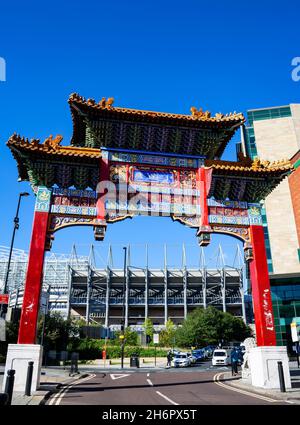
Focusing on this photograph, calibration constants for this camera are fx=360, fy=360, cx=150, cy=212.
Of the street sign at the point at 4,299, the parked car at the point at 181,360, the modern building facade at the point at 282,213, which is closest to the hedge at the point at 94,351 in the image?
the parked car at the point at 181,360

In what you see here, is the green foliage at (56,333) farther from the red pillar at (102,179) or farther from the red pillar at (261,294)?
the red pillar at (261,294)

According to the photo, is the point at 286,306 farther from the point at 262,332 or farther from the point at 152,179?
the point at 152,179

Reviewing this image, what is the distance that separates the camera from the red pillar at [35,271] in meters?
14.4

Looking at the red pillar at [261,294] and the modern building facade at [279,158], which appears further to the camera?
the modern building facade at [279,158]

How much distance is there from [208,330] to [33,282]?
45693 millimetres

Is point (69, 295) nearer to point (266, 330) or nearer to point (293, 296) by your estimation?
point (293, 296)

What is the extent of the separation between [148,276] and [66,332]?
1666 inches

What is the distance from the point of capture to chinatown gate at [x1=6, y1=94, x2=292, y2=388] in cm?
1612

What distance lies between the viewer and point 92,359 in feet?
150

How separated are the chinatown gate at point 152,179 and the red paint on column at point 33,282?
0.15 feet

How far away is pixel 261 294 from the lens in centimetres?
1652

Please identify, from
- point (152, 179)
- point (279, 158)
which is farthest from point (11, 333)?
point (279, 158)

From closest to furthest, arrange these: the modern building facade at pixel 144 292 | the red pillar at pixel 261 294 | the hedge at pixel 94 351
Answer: the red pillar at pixel 261 294
the hedge at pixel 94 351
the modern building facade at pixel 144 292
